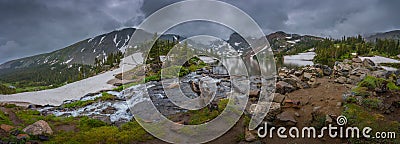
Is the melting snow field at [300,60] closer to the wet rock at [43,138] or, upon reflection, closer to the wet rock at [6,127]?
the wet rock at [43,138]

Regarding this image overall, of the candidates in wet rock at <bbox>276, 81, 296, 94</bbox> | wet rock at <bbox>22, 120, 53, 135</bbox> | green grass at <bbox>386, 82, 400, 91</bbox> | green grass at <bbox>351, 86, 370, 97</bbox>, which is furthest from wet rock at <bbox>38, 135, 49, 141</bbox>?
green grass at <bbox>386, 82, 400, 91</bbox>

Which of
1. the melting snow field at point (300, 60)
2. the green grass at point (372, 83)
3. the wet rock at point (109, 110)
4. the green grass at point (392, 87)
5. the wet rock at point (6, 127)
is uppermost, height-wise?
the melting snow field at point (300, 60)

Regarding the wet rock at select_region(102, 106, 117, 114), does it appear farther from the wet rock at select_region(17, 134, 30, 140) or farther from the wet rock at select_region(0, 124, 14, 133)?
the wet rock at select_region(17, 134, 30, 140)

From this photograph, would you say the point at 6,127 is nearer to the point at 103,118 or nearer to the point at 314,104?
the point at 103,118

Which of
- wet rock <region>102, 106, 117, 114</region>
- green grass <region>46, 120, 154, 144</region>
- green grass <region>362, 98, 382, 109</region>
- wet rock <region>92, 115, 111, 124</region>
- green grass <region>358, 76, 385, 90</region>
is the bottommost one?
green grass <region>46, 120, 154, 144</region>

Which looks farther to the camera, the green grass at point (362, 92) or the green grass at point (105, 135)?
the green grass at point (362, 92)

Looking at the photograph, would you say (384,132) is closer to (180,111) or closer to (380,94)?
(380,94)

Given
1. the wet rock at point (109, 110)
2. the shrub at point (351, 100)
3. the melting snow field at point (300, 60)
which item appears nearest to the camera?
the shrub at point (351, 100)

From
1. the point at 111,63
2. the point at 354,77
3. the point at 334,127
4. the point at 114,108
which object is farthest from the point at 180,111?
the point at 111,63

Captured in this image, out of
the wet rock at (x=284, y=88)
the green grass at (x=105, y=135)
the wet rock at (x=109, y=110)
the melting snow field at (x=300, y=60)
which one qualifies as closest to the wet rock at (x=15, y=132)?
the green grass at (x=105, y=135)

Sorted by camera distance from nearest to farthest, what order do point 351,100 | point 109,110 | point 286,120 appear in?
point 286,120
point 351,100
point 109,110

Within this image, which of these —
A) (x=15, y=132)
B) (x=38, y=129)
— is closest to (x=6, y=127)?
(x=15, y=132)

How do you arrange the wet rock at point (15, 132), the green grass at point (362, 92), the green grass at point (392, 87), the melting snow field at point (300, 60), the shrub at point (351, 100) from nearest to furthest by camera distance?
1. the wet rock at point (15, 132)
2. the shrub at point (351, 100)
3. the green grass at point (362, 92)
4. the green grass at point (392, 87)
5. the melting snow field at point (300, 60)

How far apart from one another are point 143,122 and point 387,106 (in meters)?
11.6
